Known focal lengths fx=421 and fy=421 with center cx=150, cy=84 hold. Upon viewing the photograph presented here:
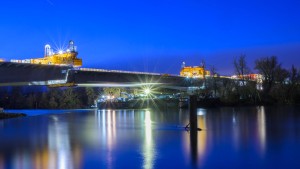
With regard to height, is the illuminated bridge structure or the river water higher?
the illuminated bridge structure

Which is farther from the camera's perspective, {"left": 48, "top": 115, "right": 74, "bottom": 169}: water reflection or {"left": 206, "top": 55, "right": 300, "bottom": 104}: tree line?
{"left": 206, "top": 55, "right": 300, "bottom": 104}: tree line

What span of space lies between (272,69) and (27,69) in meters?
69.7

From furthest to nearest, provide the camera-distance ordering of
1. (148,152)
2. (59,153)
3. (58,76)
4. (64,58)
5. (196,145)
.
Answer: (64,58) < (58,76) < (196,145) < (59,153) < (148,152)

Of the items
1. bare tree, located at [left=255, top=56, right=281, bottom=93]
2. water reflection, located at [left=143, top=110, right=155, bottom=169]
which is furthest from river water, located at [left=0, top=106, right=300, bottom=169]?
bare tree, located at [left=255, top=56, right=281, bottom=93]

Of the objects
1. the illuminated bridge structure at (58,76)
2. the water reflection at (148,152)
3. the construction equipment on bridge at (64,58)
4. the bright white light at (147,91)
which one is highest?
the construction equipment on bridge at (64,58)

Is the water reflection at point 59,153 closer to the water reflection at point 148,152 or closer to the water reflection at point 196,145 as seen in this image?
the water reflection at point 148,152

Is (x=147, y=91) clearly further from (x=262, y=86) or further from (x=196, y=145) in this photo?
(x=196, y=145)

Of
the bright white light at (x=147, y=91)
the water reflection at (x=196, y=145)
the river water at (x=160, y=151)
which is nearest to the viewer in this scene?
the river water at (x=160, y=151)

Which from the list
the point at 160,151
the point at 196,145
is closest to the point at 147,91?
the point at 196,145

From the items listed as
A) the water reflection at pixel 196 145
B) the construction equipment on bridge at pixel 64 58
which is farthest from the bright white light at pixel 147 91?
the water reflection at pixel 196 145

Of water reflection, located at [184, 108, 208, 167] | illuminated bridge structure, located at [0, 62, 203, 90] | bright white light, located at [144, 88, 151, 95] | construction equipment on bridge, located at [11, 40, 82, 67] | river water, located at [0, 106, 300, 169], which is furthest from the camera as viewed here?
bright white light, located at [144, 88, 151, 95]

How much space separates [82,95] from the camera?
443 ft

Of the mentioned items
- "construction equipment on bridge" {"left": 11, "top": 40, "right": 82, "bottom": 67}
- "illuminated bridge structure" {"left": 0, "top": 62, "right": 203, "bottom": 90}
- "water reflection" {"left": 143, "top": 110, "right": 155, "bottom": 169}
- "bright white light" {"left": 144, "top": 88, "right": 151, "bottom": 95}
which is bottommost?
"water reflection" {"left": 143, "top": 110, "right": 155, "bottom": 169}

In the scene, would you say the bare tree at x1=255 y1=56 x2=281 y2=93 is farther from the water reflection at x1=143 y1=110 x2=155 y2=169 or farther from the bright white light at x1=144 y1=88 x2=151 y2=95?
the water reflection at x1=143 y1=110 x2=155 y2=169
